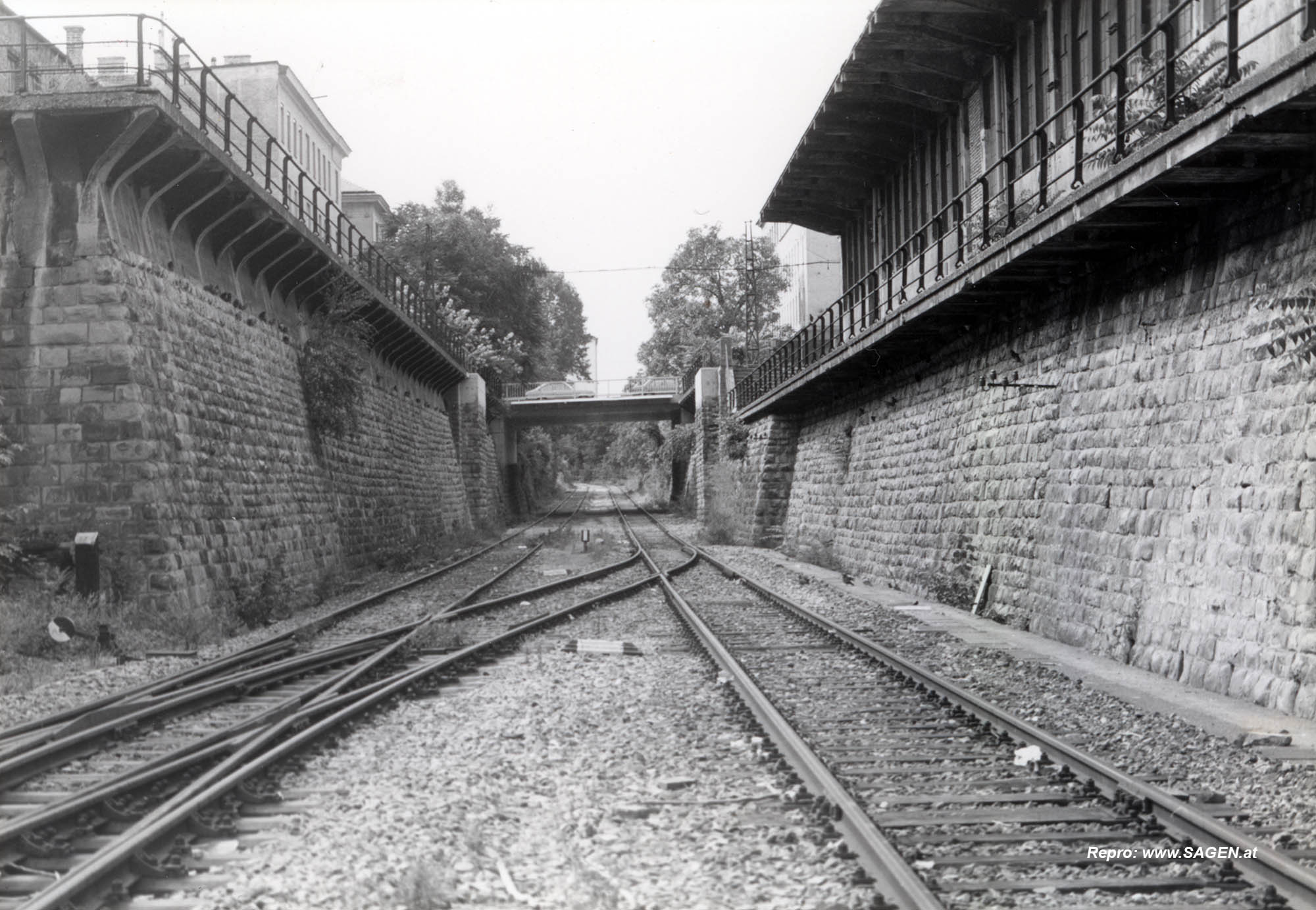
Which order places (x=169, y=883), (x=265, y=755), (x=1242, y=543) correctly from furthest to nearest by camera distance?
(x=1242, y=543) → (x=265, y=755) → (x=169, y=883)

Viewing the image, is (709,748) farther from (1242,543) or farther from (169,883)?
(1242,543)

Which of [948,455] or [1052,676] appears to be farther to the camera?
[948,455]

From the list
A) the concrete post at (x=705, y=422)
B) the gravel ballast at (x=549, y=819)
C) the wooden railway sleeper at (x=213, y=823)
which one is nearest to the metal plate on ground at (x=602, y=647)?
the gravel ballast at (x=549, y=819)

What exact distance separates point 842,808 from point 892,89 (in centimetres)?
1709

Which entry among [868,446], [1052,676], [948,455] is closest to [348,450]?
[868,446]

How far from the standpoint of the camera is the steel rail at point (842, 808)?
13.6ft

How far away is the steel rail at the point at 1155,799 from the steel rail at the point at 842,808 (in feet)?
4.06

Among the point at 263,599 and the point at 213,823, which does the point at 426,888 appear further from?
the point at 263,599

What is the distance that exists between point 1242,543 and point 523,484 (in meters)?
53.4

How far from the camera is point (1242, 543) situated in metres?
8.64

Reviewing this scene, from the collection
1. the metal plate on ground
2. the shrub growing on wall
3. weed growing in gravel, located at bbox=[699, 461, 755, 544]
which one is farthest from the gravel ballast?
weed growing in gravel, located at bbox=[699, 461, 755, 544]

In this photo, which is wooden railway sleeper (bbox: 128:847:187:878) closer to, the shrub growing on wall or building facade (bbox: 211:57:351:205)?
the shrub growing on wall

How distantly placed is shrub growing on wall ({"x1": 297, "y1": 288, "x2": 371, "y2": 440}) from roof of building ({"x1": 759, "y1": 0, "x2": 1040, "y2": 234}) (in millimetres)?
9798

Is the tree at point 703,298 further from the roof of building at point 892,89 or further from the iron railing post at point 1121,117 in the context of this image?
the iron railing post at point 1121,117
